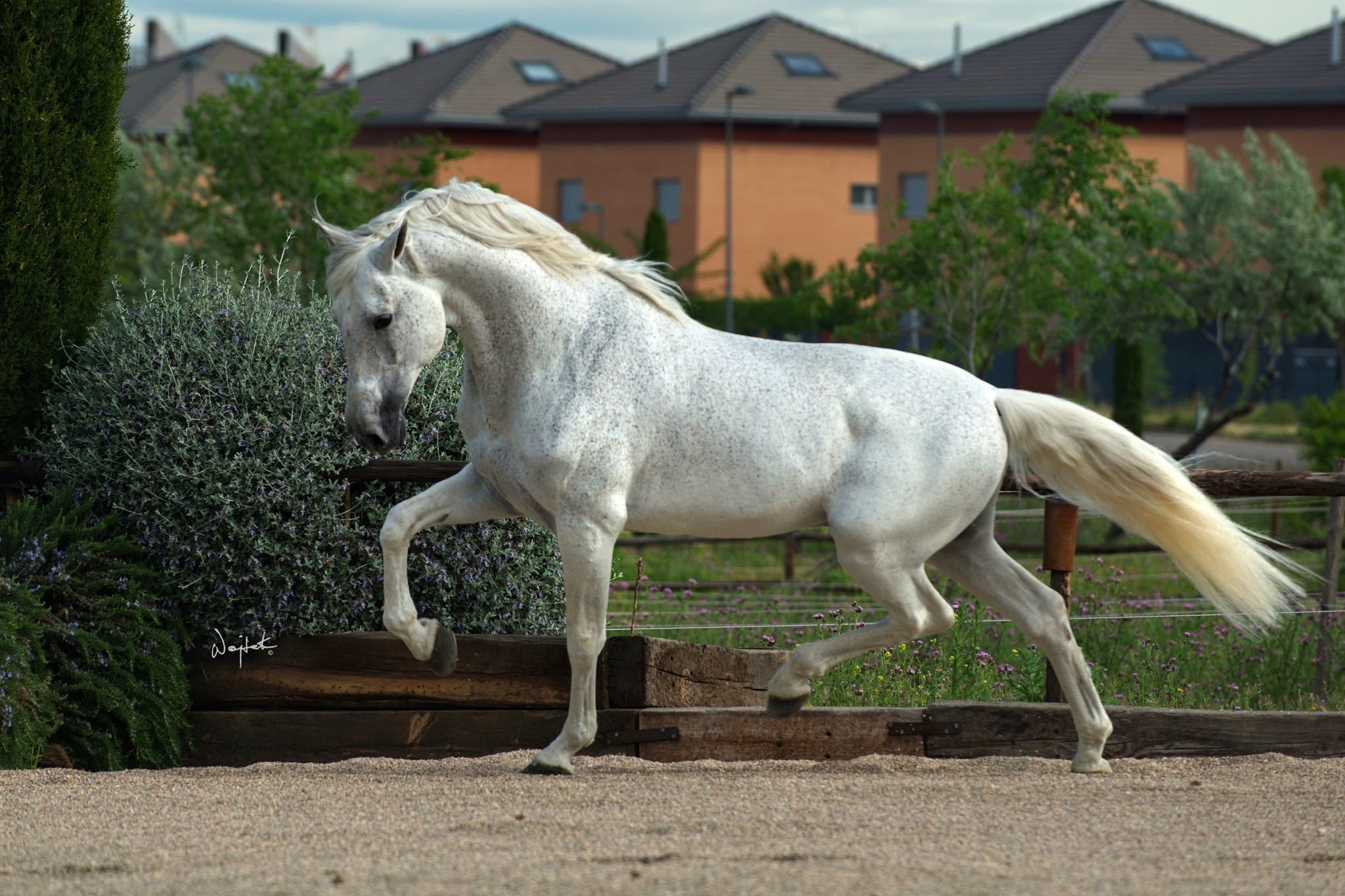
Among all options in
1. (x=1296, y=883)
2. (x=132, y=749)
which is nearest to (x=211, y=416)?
(x=132, y=749)

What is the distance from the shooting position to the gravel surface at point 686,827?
416cm

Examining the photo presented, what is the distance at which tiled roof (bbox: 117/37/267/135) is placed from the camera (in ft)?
171

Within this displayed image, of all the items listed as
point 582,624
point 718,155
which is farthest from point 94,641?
point 718,155

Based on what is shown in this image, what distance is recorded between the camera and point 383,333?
207 inches

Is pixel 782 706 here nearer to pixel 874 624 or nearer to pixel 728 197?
pixel 874 624

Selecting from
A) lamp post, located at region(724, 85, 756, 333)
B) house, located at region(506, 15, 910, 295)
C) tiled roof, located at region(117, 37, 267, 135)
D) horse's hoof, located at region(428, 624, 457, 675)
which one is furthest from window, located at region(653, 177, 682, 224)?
horse's hoof, located at region(428, 624, 457, 675)

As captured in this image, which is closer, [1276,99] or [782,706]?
[782,706]

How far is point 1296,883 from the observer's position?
422cm

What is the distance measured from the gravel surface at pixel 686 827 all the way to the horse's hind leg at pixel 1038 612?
0.57ft

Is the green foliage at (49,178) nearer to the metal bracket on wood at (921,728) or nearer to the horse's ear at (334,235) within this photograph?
the horse's ear at (334,235)

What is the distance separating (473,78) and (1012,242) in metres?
35.7

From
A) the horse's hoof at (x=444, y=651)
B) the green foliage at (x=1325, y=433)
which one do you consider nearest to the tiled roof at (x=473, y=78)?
the green foliage at (x=1325, y=433)

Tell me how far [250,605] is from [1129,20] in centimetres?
4331

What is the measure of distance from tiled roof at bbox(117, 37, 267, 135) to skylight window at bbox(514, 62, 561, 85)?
8.46 meters
